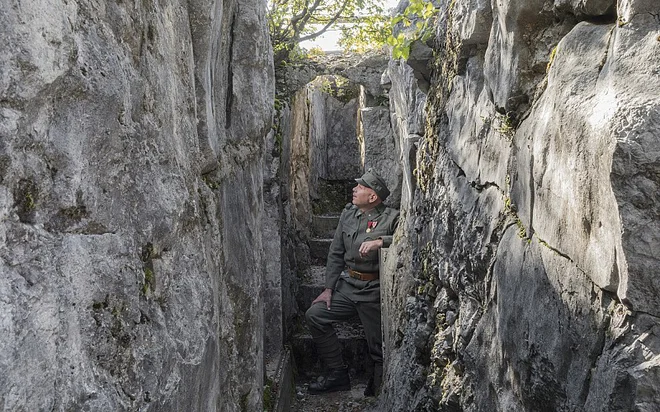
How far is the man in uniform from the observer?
5863 mm

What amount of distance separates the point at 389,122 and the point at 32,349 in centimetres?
620

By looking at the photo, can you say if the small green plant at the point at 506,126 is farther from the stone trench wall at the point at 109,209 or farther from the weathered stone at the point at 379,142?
the weathered stone at the point at 379,142

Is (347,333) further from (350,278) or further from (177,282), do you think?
(177,282)

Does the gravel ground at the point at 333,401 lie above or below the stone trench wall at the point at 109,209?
below

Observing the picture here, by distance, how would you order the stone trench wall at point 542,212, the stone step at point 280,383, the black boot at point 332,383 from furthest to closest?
the black boot at point 332,383
the stone step at point 280,383
the stone trench wall at point 542,212

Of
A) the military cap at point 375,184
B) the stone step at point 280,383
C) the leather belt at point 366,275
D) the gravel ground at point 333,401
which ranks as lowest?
the gravel ground at point 333,401

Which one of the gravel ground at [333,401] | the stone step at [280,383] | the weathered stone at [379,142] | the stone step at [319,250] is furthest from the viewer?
the stone step at [319,250]

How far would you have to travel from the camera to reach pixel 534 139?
1.98m

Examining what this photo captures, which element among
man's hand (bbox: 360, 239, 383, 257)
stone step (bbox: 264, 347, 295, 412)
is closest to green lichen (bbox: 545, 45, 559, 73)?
stone step (bbox: 264, 347, 295, 412)

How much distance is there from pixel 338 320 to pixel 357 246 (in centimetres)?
78

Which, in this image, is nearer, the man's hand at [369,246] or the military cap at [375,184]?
the man's hand at [369,246]

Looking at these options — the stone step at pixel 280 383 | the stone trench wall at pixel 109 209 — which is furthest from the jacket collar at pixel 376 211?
the stone trench wall at pixel 109 209

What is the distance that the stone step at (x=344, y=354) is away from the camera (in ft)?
23.0

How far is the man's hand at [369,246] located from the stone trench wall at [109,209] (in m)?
2.97
